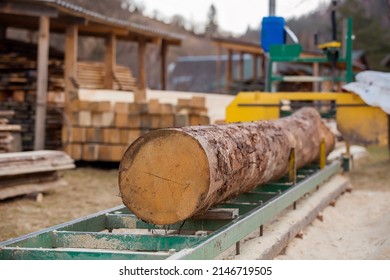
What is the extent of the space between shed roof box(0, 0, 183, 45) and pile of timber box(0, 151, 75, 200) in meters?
3.59

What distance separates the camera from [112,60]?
1560cm

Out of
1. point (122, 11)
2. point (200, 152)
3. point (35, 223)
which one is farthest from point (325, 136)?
point (122, 11)

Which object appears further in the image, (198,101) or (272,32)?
(198,101)

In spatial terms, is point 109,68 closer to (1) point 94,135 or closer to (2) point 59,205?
(1) point 94,135

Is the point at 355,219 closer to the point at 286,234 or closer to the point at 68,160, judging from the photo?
the point at 286,234

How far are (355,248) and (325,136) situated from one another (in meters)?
3.91

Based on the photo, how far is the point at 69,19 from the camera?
41.9ft

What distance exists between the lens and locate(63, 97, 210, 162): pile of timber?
38.0ft

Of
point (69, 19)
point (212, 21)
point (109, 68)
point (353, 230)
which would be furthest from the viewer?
point (212, 21)

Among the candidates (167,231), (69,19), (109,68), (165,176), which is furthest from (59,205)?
(109,68)

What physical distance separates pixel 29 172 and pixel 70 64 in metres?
4.48

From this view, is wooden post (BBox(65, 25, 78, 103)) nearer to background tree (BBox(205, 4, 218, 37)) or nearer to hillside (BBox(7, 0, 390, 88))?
hillside (BBox(7, 0, 390, 88))

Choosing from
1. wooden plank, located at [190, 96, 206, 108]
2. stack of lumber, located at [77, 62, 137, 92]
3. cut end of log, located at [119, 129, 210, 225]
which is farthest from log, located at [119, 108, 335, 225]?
stack of lumber, located at [77, 62, 137, 92]
